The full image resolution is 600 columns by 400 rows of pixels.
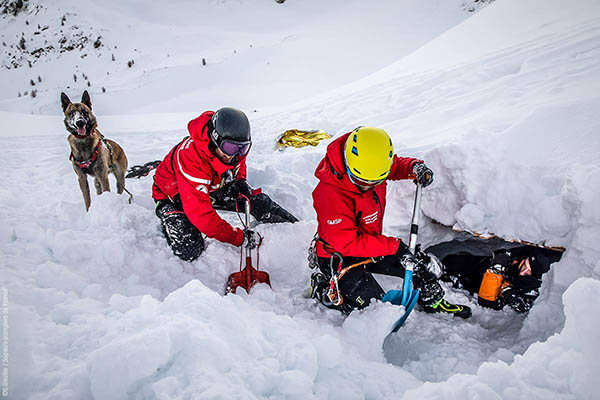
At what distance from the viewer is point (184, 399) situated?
133cm

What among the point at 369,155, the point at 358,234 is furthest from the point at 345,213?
the point at 369,155

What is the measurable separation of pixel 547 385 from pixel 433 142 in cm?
317

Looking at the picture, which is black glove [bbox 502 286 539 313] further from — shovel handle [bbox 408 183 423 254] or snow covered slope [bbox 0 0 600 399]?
shovel handle [bbox 408 183 423 254]

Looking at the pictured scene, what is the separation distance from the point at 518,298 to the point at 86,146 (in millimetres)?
4601

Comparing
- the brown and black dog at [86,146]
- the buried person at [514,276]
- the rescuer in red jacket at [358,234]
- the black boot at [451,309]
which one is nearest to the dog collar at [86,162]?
the brown and black dog at [86,146]

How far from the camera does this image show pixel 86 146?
165 inches

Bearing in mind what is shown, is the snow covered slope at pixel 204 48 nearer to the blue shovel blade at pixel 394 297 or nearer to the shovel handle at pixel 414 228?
the shovel handle at pixel 414 228

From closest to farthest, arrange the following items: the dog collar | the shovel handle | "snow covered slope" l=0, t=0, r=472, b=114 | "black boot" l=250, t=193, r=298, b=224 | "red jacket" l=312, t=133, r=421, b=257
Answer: "red jacket" l=312, t=133, r=421, b=257
the shovel handle
"black boot" l=250, t=193, r=298, b=224
the dog collar
"snow covered slope" l=0, t=0, r=472, b=114

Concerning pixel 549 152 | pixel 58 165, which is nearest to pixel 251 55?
pixel 58 165

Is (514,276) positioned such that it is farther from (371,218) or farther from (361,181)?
(361,181)

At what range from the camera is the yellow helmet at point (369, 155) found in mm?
2500

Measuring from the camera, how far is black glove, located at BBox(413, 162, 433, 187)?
297 cm

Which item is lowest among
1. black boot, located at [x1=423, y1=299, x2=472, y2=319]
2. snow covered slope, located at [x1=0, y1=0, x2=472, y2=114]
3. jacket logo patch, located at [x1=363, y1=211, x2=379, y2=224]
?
black boot, located at [x1=423, y1=299, x2=472, y2=319]

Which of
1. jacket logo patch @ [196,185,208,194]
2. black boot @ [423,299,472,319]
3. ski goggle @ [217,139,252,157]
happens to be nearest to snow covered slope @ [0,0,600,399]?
black boot @ [423,299,472,319]
